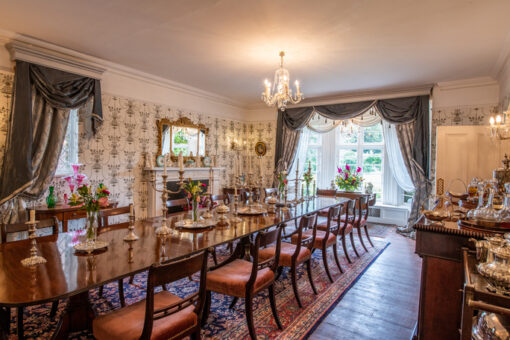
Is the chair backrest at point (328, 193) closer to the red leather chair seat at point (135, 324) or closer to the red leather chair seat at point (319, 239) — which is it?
the red leather chair seat at point (319, 239)

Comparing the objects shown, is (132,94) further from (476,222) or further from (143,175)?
(476,222)

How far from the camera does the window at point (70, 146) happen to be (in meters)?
A: 3.89

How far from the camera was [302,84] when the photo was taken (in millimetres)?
5129

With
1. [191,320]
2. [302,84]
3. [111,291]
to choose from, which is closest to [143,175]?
[111,291]

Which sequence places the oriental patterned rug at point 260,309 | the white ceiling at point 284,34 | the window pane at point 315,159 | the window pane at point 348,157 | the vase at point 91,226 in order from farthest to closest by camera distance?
the window pane at point 315,159 → the window pane at point 348,157 → the white ceiling at point 284,34 → the oriental patterned rug at point 260,309 → the vase at point 91,226

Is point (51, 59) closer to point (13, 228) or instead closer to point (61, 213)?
point (61, 213)

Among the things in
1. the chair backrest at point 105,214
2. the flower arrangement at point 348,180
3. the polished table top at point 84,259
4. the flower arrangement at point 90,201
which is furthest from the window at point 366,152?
the flower arrangement at point 90,201

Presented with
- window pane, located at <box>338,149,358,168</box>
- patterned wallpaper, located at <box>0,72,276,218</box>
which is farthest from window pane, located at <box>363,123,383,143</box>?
patterned wallpaper, located at <box>0,72,276,218</box>

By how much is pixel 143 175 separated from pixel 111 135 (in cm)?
83

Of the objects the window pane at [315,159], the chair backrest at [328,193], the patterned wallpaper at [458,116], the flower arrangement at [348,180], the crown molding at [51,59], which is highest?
the crown molding at [51,59]

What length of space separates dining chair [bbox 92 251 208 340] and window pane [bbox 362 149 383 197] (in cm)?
531

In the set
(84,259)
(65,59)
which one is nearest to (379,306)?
(84,259)

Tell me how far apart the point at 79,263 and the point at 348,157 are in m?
5.78

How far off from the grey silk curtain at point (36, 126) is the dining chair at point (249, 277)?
2.64m
